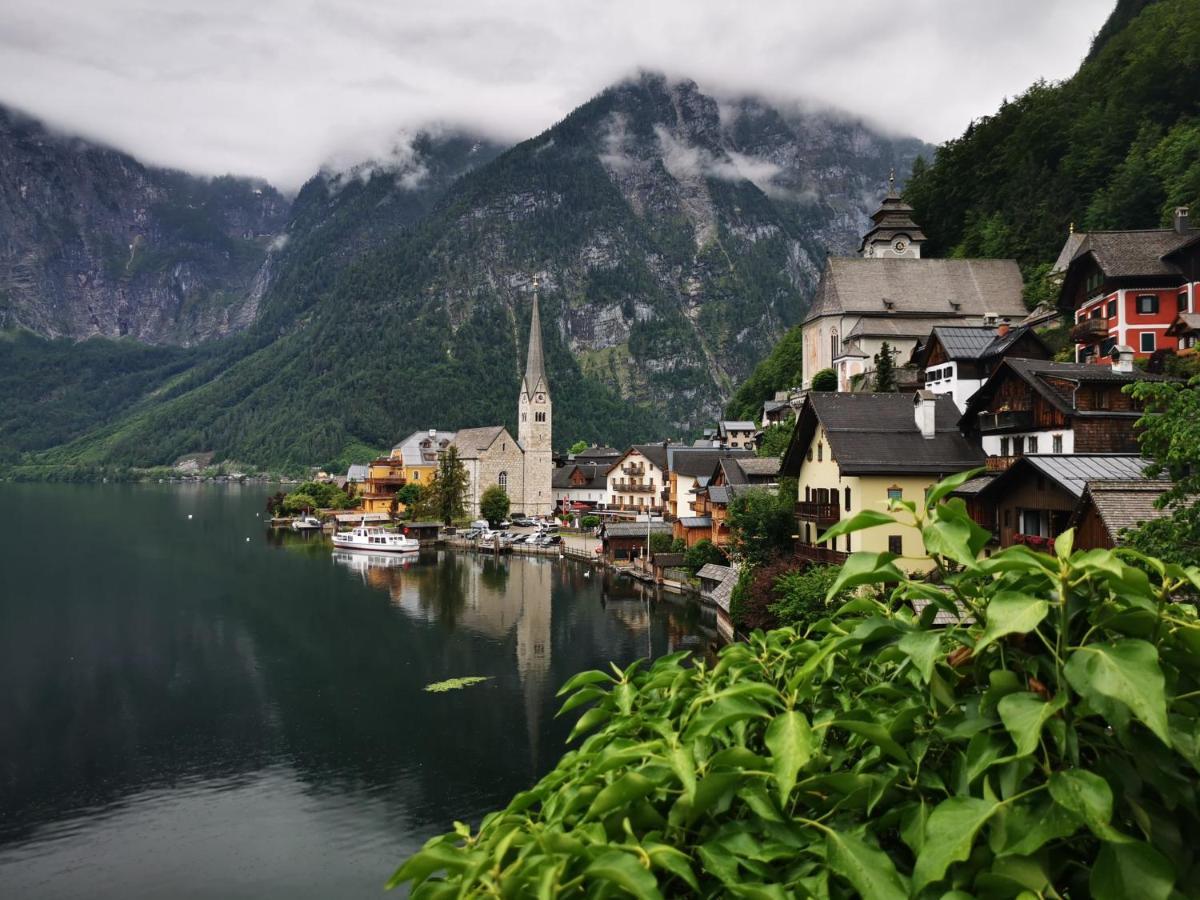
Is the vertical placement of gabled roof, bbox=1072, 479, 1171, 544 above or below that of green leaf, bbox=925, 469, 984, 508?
below

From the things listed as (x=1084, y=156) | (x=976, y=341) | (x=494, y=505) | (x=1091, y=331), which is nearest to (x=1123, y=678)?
(x=976, y=341)

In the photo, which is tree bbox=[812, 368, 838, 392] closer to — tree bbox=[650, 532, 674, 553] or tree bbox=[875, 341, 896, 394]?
tree bbox=[875, 341, 896, 394]

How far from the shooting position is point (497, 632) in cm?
4119

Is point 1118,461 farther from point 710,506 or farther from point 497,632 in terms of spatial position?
point 710,506

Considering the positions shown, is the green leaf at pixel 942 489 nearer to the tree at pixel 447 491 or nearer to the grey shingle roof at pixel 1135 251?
the grey shingle roof at pixel 1135 251

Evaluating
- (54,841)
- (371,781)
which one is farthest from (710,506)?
(54,841)

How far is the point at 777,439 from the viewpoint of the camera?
55.4m

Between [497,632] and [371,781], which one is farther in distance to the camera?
[497,632]

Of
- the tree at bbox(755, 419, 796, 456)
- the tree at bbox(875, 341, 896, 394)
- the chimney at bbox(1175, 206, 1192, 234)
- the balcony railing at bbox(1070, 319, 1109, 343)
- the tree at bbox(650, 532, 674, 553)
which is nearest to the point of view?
the balcony railing at bbox(1070, 319, 1109, 343)

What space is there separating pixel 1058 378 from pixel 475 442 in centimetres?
7771

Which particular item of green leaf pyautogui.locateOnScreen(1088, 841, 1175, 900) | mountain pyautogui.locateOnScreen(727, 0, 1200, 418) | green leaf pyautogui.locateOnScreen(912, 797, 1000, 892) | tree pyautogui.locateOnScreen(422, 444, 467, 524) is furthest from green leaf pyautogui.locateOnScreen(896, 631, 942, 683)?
tree pyautogui.locateOnScreen(422, 444, 467, 524)

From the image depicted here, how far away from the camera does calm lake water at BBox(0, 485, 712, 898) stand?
19953mm

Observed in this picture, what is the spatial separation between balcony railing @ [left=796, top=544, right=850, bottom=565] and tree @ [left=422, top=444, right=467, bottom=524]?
59342 mm

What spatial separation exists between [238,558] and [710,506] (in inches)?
1554
